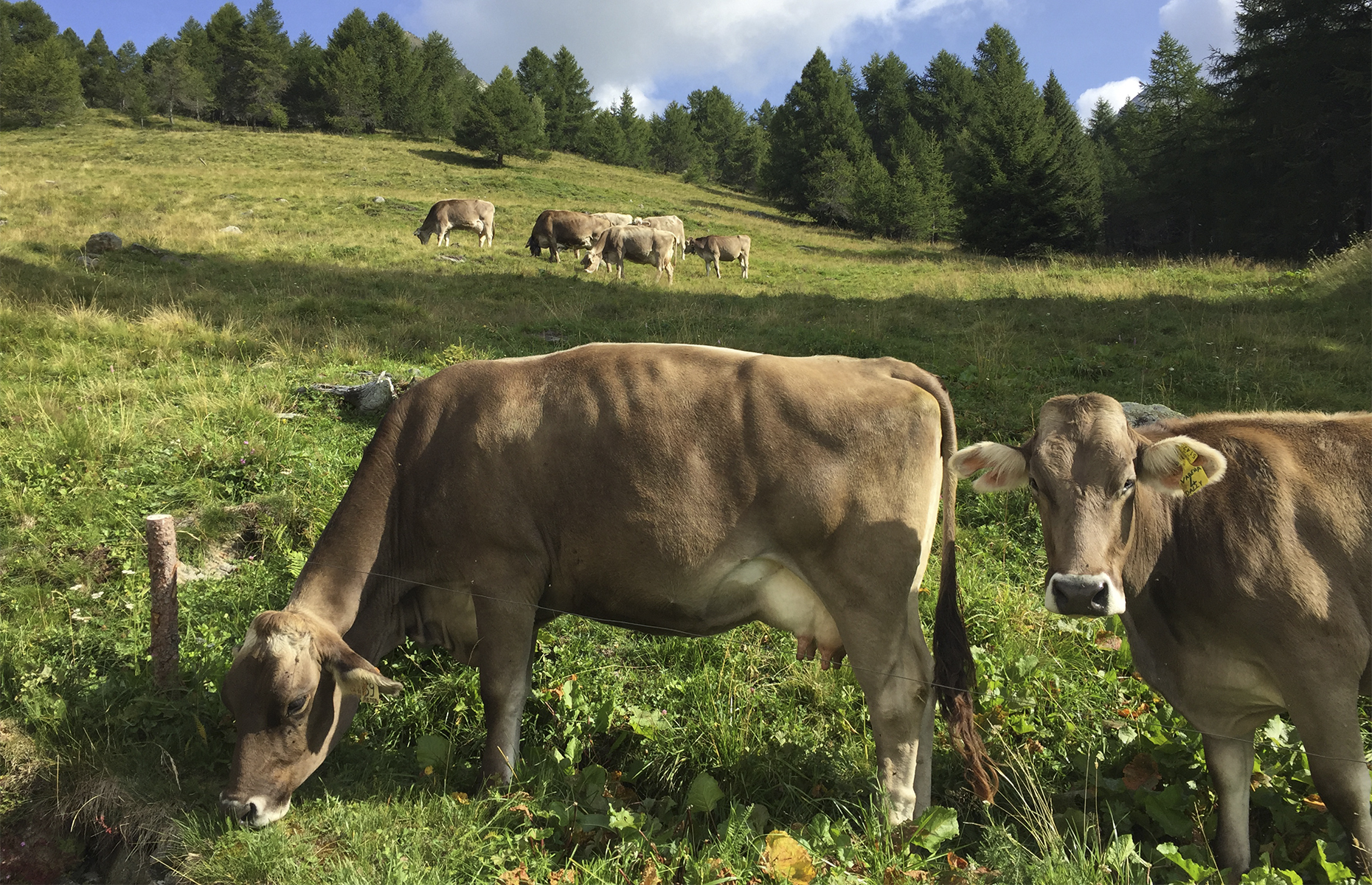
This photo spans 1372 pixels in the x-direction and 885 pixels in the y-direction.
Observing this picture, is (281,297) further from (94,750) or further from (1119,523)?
(1119,523)

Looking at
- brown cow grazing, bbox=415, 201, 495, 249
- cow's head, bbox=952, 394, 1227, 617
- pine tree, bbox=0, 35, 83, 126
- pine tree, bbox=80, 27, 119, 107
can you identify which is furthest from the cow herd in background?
pine tree, bbox=80, 27, 119, 107

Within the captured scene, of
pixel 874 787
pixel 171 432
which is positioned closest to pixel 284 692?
pixel 874 787

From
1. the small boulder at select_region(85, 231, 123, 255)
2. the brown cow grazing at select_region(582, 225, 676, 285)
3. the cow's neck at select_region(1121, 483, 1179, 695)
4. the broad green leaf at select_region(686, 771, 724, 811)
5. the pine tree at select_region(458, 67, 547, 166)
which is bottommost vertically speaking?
the broad green leaf at select_region(686, 771, 724, 811)

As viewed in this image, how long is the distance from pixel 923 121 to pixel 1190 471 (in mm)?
81117

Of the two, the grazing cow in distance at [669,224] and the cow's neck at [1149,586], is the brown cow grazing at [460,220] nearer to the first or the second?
the grazing cow in distance at [669,224]

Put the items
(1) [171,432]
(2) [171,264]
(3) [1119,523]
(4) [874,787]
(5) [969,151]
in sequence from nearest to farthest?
(3) [1119,523], (4) [874,787], (1) [171,432], (2) [171,264], (5) [969,151]

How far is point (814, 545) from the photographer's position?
3758mm

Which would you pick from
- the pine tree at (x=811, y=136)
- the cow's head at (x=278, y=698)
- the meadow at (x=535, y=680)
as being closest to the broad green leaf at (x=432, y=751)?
the meadow at (x=535, y=680)

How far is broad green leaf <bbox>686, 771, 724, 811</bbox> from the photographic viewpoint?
3854mm

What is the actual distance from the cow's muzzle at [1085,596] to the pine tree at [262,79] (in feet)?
253

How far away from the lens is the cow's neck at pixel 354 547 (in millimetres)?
4008

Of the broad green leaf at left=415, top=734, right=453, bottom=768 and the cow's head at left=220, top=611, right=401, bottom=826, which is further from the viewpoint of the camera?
the broad green leaf at left=415, top=734, right=453, bottom=768

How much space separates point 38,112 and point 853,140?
5796 cm

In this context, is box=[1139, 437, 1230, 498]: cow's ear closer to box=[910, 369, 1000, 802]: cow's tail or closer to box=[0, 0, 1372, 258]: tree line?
box=[910, 369, 1000, 802]: cow's tail
